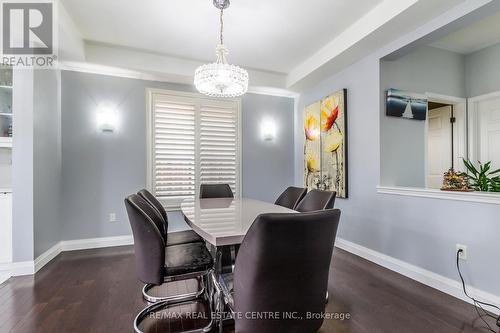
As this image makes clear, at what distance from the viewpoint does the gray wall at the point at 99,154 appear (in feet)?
11.0

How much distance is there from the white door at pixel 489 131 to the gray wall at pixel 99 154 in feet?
14.2

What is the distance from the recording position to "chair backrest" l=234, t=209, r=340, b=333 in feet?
3.20

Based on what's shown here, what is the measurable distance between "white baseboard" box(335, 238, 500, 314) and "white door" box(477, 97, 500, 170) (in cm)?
197

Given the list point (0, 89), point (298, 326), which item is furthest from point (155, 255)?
point (0, 89)

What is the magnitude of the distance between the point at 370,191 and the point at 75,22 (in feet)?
13.2

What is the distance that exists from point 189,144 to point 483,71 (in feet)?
14.1

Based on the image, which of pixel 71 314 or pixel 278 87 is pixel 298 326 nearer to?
pixel 71 314

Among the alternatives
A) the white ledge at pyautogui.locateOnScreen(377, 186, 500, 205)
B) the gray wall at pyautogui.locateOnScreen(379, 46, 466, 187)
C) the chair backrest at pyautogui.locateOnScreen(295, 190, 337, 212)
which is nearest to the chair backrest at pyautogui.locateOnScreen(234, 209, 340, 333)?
the chair backrest at pyautogui.locateOnScreen(295, 190, 337, 212)

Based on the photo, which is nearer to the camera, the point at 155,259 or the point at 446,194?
the point at 155,259

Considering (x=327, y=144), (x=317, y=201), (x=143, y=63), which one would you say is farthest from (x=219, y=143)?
(x=317, y=201)

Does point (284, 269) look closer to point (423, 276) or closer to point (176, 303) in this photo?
point (176, 303)

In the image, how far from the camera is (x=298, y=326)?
1.10 meters

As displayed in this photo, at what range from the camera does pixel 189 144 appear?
3926mm

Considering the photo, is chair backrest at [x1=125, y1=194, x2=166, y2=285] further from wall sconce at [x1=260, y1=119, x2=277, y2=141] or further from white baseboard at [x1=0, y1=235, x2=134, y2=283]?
wall sconce at [x1=260, y1=119, x2=277, y2=141]
